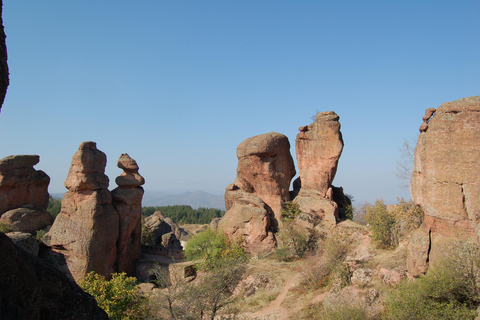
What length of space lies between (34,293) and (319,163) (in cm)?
2580

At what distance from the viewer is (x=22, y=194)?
28.1 metres

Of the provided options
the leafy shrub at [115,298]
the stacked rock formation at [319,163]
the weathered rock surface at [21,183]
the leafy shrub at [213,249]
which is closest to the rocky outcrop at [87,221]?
the leafy shrub at [213,249]

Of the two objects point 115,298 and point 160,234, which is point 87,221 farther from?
point 160,234

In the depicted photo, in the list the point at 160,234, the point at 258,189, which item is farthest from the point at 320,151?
the point at 160,234

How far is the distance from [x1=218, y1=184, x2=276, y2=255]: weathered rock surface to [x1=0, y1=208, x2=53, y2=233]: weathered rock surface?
13.5m

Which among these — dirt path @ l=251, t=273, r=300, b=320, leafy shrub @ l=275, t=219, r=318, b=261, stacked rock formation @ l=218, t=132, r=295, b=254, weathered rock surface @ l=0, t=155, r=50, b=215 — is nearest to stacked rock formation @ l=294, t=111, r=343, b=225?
stacked rock formation @ l=218, t=132, r=295, b=254

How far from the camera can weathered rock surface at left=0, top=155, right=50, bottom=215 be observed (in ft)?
88.3

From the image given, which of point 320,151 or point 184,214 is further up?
point 320,151

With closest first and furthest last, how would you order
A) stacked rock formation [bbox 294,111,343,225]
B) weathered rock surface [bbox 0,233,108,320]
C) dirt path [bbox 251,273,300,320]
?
weathered rock surface [bbox 0,233,108,320]
dirt path [bbox 251,273,300,320]
stacked rock formation [bbox 294,111,343,225]

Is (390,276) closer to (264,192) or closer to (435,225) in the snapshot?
(435,225)

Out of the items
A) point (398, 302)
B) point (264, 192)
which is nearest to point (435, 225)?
point (398, 302)

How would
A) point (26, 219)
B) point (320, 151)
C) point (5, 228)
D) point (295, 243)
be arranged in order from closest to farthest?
point (5, 228) < point (295, 243) < point (26, 219) < point (320, 151)

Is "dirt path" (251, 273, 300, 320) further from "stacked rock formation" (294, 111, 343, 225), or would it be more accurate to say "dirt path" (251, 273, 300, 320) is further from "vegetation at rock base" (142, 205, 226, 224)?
"vegetation at rock base" (142, 205, 226, 224)

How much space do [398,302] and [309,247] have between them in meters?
12.0
